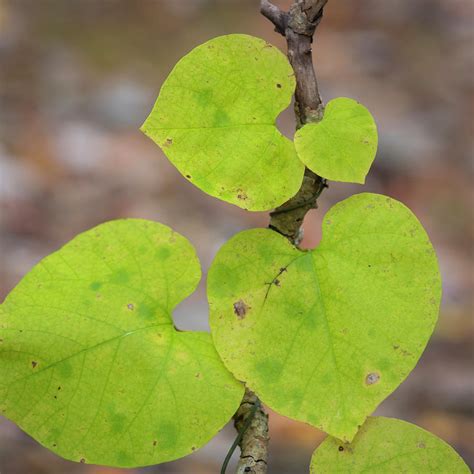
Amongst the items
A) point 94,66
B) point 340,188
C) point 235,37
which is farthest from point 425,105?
point 235,37

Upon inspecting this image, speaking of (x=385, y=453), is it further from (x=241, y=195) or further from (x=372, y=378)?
(x=241, y=195)

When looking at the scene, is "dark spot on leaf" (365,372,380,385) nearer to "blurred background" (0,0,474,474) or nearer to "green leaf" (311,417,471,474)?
"green leaf" (311,417,471,474)

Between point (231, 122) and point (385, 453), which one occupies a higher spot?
point (231, 122)

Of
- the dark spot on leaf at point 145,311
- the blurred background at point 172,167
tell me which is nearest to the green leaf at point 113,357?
the dark spot on leaf at point 145,311

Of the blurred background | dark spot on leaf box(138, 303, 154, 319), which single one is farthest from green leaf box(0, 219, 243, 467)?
the blurred background

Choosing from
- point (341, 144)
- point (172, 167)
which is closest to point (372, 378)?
point (341, 144)

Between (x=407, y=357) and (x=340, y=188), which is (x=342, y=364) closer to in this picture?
(x=407, y=357)
